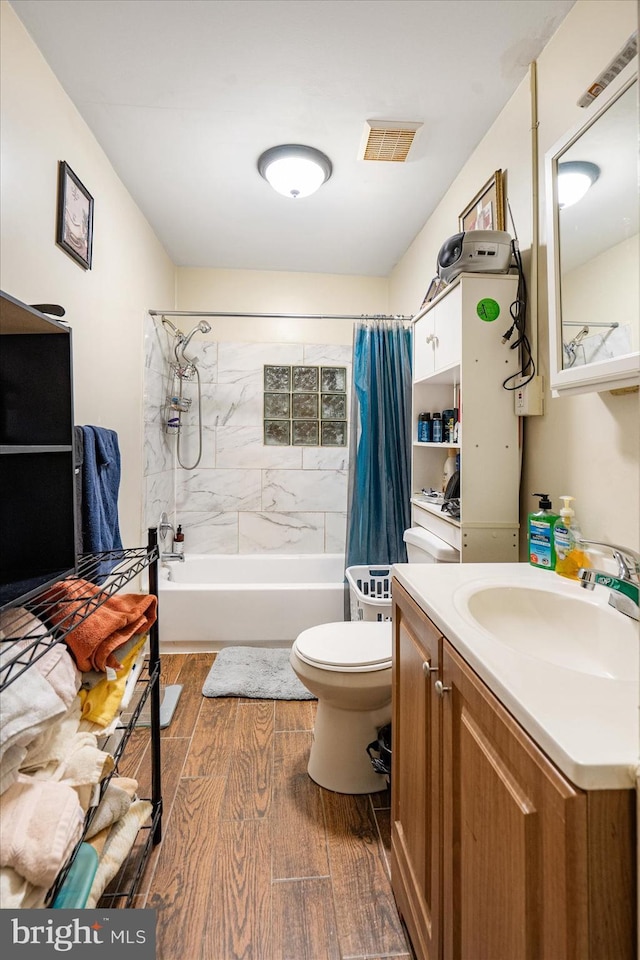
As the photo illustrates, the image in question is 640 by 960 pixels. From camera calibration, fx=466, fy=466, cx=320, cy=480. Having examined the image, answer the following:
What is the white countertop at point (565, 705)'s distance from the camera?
20.0 inches

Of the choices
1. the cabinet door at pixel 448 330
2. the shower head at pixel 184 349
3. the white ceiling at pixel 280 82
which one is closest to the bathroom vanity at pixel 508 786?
the cabinet door at pixel 448 330

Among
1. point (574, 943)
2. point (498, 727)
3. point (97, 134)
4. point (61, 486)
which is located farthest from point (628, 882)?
point (97, 134)

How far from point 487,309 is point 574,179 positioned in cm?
45

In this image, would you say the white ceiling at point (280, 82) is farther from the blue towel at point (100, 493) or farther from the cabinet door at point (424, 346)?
the blue towel at point (100, 493)

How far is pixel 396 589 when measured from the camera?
130 cm

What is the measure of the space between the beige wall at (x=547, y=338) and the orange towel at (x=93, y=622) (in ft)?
4.12

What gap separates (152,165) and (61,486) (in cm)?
186

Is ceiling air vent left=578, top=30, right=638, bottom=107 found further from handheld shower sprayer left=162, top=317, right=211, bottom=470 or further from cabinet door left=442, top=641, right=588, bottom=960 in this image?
handheld shower sprayer left=162, top=317, right=211, bottom=470

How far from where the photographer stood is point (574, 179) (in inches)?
47.4

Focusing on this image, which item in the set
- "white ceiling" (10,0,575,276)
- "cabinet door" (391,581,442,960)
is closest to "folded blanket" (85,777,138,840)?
"cabinet door" (391,581,442,960)

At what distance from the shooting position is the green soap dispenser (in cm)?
134

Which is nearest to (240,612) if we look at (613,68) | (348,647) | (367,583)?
(367,583)

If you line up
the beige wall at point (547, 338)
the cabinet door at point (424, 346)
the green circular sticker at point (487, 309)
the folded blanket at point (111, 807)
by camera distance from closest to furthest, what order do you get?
the folded blanket at point (111, 807) < the beige wall at point (547, 338) < the green circular sticker at point (487, 309) < the cabinet door at point (424, 346)

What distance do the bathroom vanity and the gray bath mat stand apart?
1171 mm
